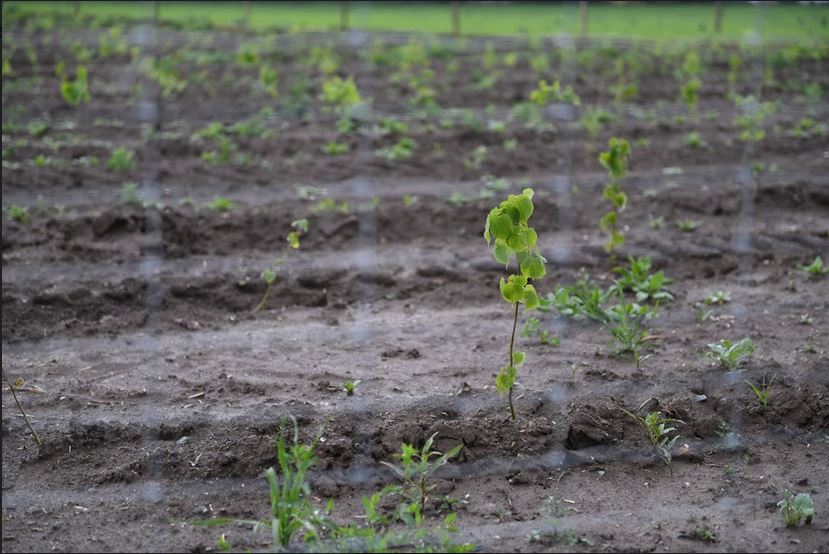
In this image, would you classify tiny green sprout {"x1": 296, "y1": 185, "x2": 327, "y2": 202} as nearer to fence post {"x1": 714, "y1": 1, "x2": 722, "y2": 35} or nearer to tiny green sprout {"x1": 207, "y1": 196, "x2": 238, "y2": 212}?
tiny green sprout {"x1": 207, "y1": 196, "x2": 238, "y2": 212}

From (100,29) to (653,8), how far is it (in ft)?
27.9

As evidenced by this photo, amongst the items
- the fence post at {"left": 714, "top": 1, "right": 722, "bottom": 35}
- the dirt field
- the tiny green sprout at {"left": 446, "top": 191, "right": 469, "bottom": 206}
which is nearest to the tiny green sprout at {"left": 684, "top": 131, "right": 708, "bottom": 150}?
the dirt field

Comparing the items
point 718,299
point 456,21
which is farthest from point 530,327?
point 456,21

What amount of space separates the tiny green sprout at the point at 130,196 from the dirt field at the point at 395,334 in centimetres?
5

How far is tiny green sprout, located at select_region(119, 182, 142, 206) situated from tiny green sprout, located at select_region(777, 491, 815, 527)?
12.6ft

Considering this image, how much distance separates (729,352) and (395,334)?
1.29 meters

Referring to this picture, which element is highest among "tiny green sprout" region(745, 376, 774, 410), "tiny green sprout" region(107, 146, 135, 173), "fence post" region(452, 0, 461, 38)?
"fence post" region(452, 0, 461, 38)

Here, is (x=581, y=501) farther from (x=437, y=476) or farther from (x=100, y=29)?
(x=100, y=29)

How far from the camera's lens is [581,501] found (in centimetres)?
262

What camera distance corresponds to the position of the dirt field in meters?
2.62

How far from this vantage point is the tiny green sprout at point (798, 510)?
2.46 m

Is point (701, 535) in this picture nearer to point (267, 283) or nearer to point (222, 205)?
point (267, 283)

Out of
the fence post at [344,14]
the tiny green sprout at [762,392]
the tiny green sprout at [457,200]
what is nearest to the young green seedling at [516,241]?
the tiny green sprout at [762,392]

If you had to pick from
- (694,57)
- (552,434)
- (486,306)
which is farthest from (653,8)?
(552,434)
